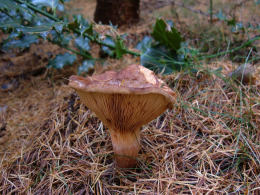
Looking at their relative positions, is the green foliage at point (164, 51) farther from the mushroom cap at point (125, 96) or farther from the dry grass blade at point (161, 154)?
the mushroom cap at point (125, 96)

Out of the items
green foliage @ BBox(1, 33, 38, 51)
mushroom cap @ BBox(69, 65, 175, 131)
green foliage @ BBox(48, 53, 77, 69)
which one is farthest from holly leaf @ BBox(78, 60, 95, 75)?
mushroom cap @ BBox(69, 65, 175, 131)

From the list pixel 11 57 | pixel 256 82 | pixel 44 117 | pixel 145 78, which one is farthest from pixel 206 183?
pixel 11 57

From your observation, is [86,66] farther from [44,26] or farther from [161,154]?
[161,154]

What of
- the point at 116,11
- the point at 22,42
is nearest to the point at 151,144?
the point at 22,42

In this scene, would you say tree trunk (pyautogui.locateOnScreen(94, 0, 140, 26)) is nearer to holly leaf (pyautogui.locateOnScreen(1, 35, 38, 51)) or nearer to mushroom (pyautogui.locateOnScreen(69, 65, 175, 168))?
holly leaf (pyautogui.locateOnScreen(1, 35, 38, 51))

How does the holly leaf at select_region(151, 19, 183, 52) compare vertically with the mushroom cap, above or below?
above

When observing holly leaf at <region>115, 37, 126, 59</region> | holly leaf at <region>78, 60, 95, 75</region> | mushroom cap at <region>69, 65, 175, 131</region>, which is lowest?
holly leaf at <region>78, 60, 95, 75</region>
